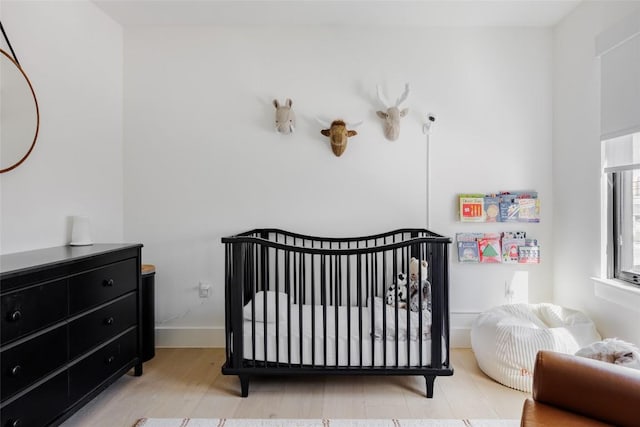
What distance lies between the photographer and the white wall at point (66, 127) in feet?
6.66

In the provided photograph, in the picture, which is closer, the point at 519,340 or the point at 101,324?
the point at 101,324

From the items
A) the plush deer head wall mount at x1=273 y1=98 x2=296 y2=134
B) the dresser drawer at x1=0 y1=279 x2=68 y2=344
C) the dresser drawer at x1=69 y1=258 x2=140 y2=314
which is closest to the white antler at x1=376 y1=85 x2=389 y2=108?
the plush deer head wall mount at x1=273 y1=98 x2=296 y2=134

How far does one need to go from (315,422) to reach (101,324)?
1198 millimetres

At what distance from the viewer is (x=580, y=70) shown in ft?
8.29

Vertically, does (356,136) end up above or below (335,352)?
above

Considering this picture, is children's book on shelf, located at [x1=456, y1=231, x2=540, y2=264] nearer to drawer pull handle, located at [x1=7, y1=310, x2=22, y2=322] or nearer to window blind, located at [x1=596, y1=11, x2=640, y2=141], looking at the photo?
window blind, located at [x1=596, y1=11, x2=640, y2=141]

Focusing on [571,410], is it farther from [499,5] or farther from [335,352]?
[499,5]

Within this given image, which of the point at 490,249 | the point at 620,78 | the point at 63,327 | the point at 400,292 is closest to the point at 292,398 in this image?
the point at 400,292

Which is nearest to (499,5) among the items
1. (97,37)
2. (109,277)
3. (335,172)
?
(335,172)

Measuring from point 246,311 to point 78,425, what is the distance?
0.95 metres

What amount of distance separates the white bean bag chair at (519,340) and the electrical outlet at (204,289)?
1885 mm

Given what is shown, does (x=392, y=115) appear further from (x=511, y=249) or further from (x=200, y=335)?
(x=200, y=335)

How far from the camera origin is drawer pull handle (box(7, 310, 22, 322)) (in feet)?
4.71

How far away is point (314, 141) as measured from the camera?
2.88 metres
